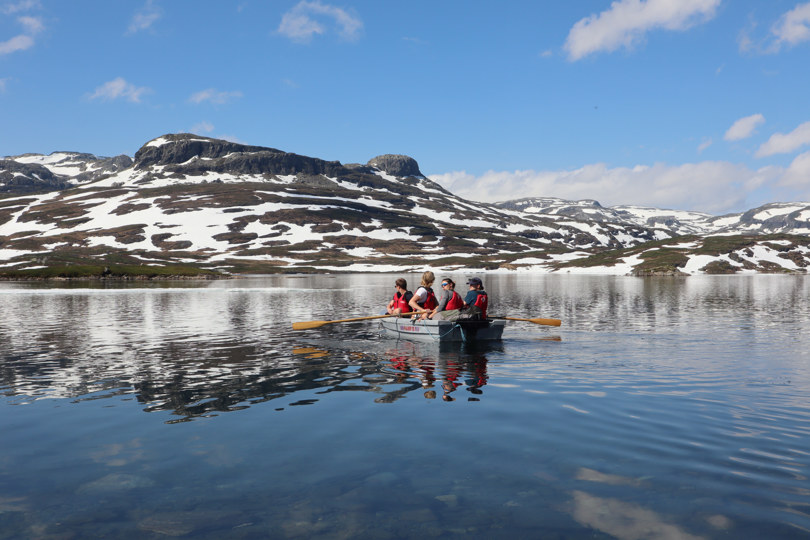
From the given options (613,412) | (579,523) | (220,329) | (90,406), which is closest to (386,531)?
(579,523)

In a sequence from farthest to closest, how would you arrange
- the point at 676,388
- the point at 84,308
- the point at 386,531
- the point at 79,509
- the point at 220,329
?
the point at 84,308
the point at 220,329
the point at 676,388
the point at 79,509
the point at 386,531

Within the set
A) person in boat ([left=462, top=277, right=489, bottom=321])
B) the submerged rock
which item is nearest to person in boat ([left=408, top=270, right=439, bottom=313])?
person in boat ([left=462, top=277, right=489, bottom=321])

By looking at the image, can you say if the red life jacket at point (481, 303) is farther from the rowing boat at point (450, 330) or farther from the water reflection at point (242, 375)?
the water reflection at point (242, 375)

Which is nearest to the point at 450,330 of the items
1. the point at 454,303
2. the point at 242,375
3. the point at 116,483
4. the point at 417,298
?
the point at 454,303

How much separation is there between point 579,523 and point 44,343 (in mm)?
31093

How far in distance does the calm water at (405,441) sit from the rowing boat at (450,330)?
909mm

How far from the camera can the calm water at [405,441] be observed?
9719 millimetres

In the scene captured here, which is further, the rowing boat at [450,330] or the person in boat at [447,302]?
the person in boat at [447,302]

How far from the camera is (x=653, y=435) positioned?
14305 mm

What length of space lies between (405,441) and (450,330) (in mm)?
16709

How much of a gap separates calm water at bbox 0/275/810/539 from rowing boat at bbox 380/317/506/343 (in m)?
0.91

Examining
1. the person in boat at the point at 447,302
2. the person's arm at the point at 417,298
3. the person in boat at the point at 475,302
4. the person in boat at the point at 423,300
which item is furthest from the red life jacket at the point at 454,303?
the person's arm at the point at 417,298

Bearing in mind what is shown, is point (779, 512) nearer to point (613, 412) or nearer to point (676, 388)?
point (613, 412)

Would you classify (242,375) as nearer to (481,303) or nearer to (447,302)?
(447,302)
